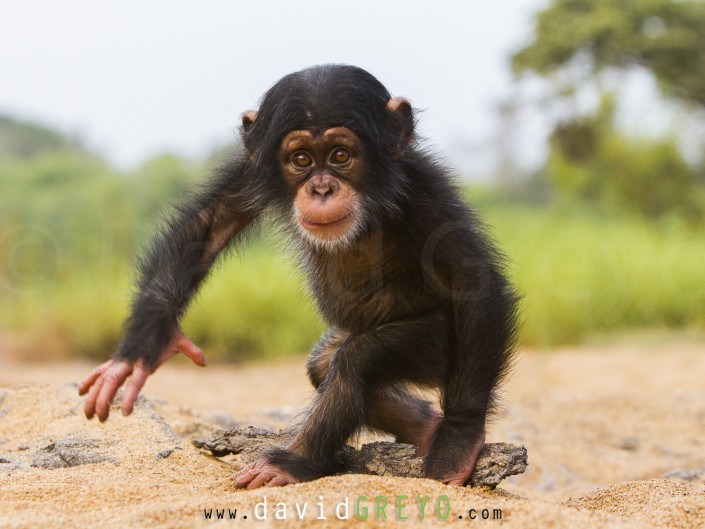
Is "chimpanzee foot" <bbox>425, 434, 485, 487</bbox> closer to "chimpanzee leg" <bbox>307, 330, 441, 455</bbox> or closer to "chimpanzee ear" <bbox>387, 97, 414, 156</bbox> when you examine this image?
"chimpanzee leg" <bbox>307, 330, 441, 455</bbox>

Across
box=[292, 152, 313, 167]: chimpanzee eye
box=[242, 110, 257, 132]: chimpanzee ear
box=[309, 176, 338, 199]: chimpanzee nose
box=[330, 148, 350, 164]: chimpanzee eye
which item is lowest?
box=[309, 176, 338, 199]: chimpanzee nose

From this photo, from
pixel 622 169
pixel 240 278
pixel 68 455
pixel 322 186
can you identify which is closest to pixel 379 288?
pixel 322 186

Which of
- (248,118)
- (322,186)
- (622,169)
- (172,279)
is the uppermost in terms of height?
(622,169)

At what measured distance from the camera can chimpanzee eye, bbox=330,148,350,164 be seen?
3.90 meters

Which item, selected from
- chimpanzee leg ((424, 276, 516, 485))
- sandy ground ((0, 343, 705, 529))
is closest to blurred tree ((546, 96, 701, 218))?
sandy ground ((0, 343, 705, 529))

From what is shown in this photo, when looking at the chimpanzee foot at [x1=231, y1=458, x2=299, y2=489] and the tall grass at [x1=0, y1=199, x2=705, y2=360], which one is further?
the tall grass at [x1=0, y1=199, x2=705, y2=360]

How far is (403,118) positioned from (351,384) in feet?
4.34

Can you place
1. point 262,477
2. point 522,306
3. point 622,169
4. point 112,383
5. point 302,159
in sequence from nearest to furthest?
point 262,477, point 112,383, point 302,159, point 522,306, point 622,169

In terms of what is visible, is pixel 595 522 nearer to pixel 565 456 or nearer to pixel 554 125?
pixel 565 456

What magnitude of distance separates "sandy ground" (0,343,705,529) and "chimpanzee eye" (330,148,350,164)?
1.42m

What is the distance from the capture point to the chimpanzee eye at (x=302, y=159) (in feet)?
12.9

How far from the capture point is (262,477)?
348cm

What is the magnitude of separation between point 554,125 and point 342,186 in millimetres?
16329

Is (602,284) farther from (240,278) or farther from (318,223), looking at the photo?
(318,223)
